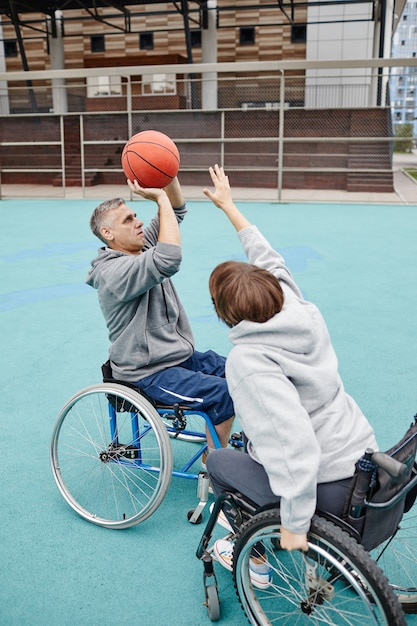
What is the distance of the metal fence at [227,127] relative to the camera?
15.6 meters

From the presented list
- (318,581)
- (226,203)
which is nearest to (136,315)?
(226,203)

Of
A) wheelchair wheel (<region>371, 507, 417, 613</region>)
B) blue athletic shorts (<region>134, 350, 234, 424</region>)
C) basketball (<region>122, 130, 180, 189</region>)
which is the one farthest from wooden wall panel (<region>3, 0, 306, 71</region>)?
wheelchair wheel (<region>371, 507, 417, 613</region>)

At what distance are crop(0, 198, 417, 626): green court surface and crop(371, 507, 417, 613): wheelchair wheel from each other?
0.57 meters

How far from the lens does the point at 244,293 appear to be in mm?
1864

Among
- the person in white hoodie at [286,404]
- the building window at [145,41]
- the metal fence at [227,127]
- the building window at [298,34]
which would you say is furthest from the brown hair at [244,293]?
the building window at [145,41]

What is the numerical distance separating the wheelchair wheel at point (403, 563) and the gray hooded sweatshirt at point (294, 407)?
1.69 ft

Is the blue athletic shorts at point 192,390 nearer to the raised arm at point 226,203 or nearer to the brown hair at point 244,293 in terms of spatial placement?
the raised arm at point 226,203

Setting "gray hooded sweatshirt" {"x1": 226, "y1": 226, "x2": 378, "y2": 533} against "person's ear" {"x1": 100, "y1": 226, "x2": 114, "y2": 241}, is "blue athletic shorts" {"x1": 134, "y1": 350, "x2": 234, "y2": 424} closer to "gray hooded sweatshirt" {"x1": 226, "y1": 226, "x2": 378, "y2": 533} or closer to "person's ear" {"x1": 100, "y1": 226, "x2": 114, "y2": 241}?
"person's ear" {"x1": 100, "y1": 226, "x2": 114, "y2": 241}

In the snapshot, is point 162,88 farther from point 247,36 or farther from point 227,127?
point 247,36

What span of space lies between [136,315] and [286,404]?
1.13 metres

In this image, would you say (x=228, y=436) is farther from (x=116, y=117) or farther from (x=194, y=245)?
(x=116, y=117)

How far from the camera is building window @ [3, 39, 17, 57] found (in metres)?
Result: 26.2

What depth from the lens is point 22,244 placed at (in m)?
9.38

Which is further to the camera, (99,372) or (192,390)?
(99,372)
